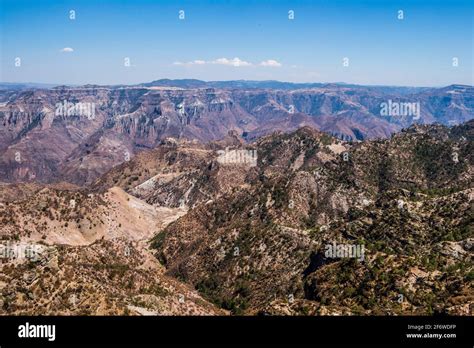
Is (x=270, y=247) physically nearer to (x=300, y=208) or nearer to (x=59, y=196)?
(x=300, y=208)

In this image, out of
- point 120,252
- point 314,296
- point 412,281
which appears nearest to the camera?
point 412,281

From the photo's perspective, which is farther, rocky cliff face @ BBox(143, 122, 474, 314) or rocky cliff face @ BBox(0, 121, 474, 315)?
rocky cliff face @ BBox(143, 122, 474, 314)

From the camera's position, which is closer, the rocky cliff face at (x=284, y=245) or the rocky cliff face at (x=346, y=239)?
the rocky cliff face at (x=284, y=245)

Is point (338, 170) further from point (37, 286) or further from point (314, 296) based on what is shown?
point (37, 286)

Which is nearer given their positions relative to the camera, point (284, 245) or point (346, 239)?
point (346, 239)

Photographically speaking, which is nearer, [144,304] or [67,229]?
[144,304]

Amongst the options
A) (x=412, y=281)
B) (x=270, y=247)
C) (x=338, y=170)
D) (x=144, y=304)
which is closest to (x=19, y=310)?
(x=144, y=304)

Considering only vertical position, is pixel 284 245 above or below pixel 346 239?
below
